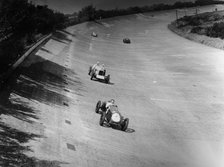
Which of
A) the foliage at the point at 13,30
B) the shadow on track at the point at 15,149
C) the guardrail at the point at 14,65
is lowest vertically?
the shadow on track at the point at 15,149

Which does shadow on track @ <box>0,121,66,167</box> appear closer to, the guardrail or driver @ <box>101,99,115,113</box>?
Result: the guardrail

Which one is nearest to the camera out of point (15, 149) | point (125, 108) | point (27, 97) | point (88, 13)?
point (15, 149)

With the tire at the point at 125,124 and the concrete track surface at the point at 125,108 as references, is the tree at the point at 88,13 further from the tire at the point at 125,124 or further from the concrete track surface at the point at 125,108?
the tire at the point at 125,124

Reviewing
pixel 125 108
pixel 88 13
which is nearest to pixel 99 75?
pixel 125 108

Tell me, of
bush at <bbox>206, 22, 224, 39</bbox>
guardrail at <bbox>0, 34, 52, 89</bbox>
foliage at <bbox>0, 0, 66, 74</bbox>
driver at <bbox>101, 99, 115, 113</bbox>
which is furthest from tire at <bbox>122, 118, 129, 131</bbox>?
bush at <bbox>206, 22, 224, 39</bbox>

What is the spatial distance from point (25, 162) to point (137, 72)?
3430 cm

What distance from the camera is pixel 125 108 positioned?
104 feet

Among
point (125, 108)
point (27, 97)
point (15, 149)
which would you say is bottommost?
point (125, 108)

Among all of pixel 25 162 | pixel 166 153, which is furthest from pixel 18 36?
pixel 25 162

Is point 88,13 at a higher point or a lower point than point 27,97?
higher

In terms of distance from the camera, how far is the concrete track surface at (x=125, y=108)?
20.4 meters

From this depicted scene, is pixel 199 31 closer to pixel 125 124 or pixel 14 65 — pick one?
pixel 14 65

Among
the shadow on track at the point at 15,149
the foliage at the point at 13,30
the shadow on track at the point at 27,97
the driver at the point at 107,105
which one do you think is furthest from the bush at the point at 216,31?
the shadow on track at the point at 15,149

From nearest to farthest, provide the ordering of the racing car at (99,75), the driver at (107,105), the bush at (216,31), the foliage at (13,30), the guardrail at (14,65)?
the guardrail at (14,65)
the driver at (107,105)
the foliage at (13,30)
the racing car at (99,75)
the bush at (216,31)
